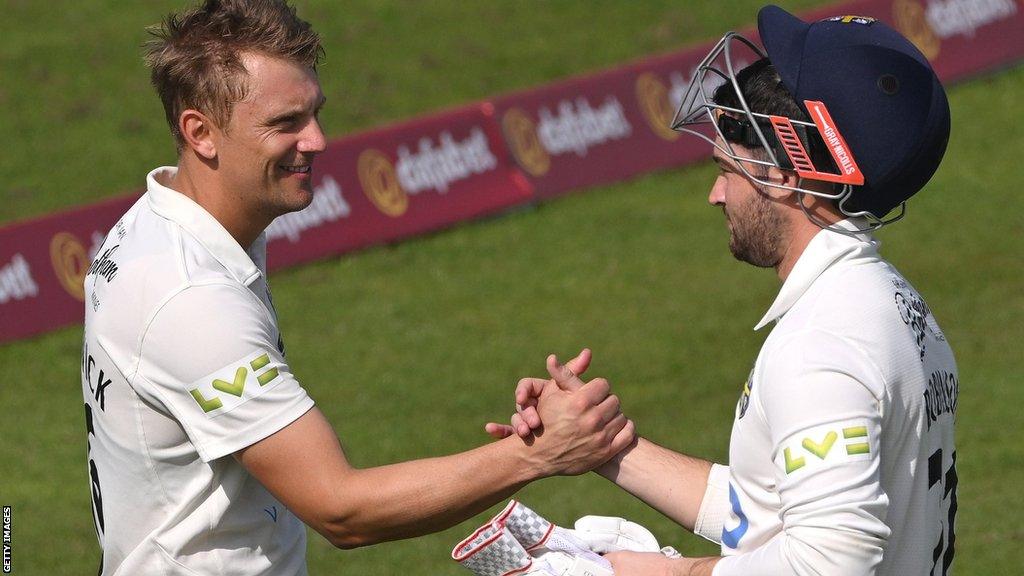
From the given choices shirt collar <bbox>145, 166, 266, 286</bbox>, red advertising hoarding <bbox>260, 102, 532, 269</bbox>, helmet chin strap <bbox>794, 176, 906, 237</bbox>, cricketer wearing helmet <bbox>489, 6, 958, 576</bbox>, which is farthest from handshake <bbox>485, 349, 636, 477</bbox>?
red advertising hoarding <bbox>260, 102, 532, 269</bbox>

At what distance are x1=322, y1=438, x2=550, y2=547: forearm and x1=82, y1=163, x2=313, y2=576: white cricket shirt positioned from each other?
1.01 feet

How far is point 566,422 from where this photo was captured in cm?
435

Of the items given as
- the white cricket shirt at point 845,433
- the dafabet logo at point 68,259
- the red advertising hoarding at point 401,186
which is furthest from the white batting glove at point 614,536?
the red advertising hoarding at point 401,186

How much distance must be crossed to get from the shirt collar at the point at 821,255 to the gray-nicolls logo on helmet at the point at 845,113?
1.5 inches

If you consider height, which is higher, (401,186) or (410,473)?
(410,473)

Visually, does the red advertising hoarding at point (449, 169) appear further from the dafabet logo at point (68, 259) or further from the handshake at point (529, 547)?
the handshake at point (529, 547)

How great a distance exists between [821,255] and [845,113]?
15.9 inches

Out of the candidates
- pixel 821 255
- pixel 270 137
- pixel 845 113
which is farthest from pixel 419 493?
pixel 845 113

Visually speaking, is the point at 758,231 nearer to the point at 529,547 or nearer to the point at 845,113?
the point at 845,113

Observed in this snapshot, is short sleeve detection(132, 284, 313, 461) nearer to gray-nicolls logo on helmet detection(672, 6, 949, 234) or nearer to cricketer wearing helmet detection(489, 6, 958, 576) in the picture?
cricketer wearing helmet detection(489, 6, 958, 576)

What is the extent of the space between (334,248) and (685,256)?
11.8ft

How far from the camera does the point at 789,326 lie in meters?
3.75

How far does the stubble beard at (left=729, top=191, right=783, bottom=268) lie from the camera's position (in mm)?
4066

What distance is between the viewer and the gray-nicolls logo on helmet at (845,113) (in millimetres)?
3781
